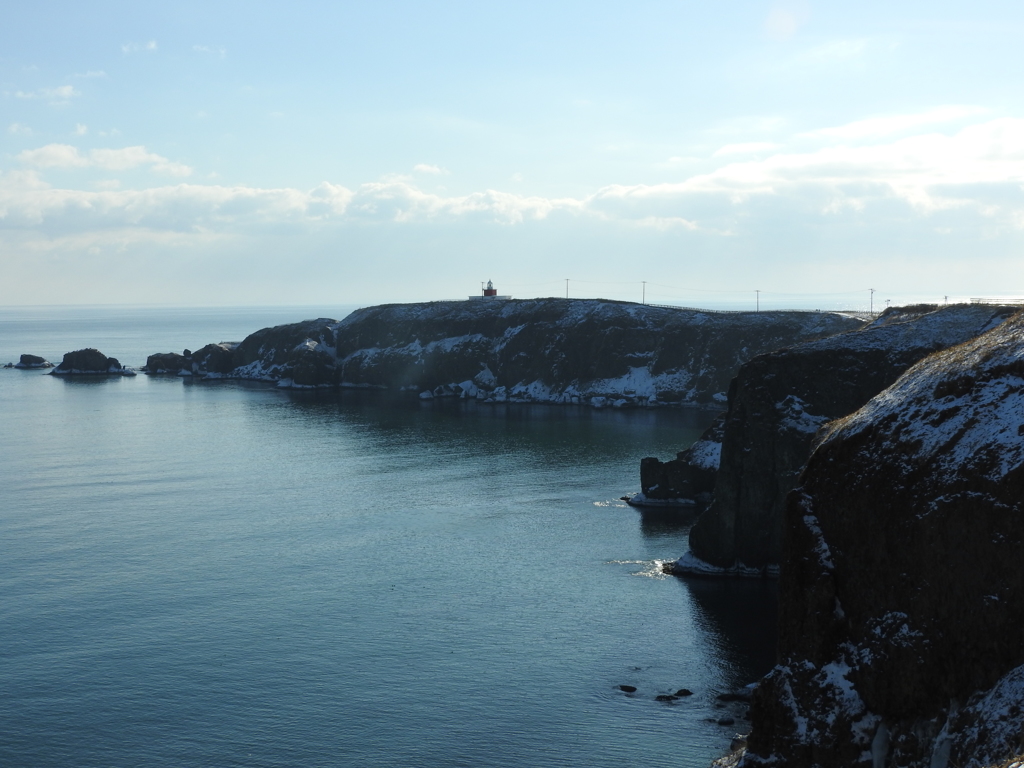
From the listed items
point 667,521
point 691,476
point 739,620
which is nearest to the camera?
point 739,620

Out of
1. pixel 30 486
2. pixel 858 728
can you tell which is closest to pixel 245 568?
pixel 30 486

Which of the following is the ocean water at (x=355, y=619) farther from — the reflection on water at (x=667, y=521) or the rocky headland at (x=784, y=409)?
the rocky headland at (x=784, y=409)

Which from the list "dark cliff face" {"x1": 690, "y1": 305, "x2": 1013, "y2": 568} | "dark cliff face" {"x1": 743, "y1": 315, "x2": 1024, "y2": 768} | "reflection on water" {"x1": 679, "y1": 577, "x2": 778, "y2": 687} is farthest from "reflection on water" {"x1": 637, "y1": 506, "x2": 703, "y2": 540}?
"dark cliff face" {"x1": 743, "y1": 315, "x2": 1024, "y2": 768}

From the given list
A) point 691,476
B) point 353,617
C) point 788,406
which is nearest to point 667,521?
point 691,476

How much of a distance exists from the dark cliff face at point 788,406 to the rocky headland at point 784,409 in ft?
0.26

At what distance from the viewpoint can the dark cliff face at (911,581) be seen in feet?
116

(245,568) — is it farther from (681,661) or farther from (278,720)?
(681,661)

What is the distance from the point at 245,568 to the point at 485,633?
24991 millimetres

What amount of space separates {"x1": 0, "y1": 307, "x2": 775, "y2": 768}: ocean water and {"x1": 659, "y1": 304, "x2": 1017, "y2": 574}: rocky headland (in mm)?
3849

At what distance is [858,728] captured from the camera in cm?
3809

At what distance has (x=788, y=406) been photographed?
7894 centimetres

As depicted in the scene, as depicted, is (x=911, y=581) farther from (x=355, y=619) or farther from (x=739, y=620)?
(x=355, y=619)

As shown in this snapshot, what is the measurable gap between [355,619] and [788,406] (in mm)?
37830

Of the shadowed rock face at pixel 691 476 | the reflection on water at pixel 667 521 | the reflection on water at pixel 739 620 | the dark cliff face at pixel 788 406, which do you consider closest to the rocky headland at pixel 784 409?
the dark cliff face at pixel 788 406
